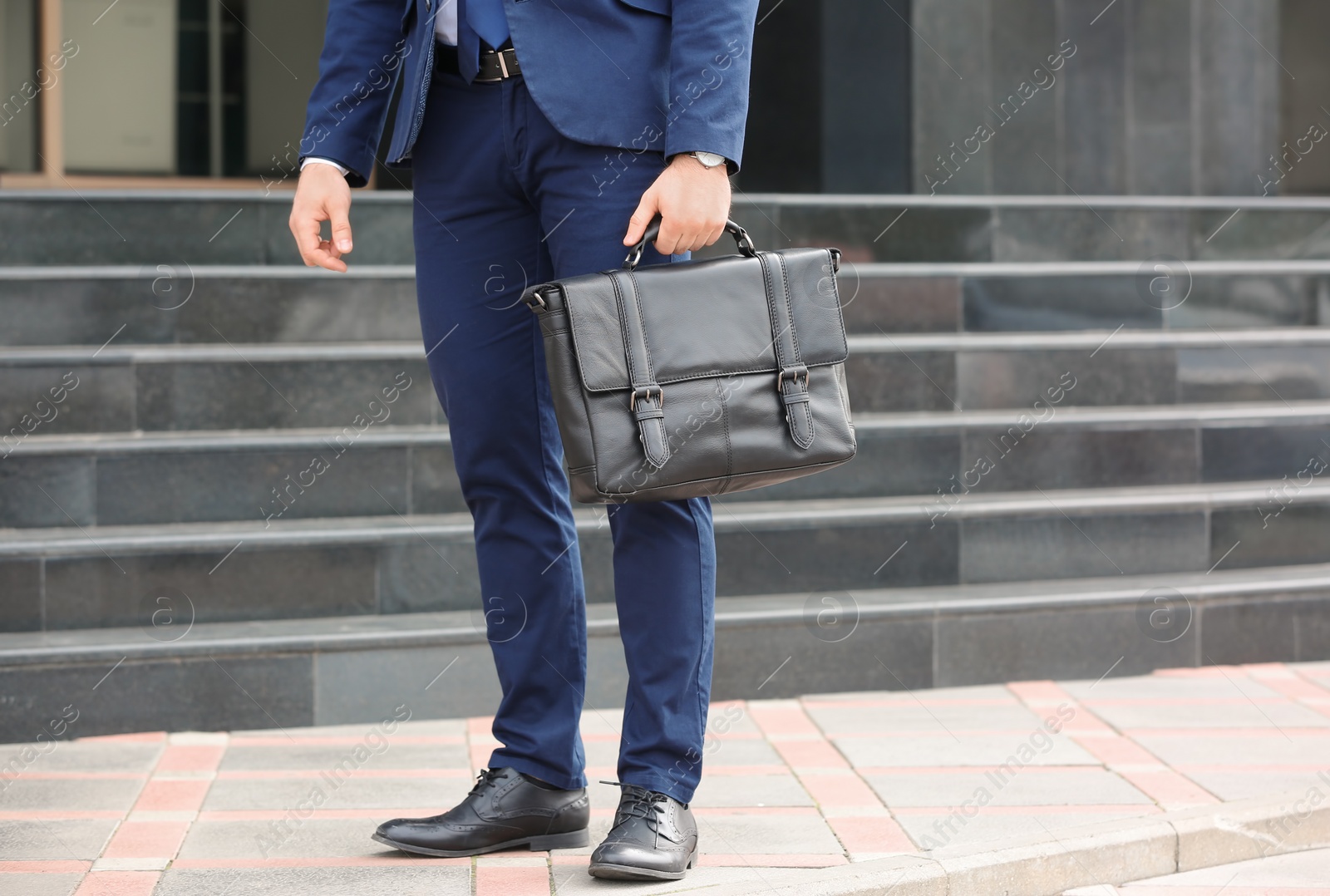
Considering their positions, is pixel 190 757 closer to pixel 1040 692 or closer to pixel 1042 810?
pixel 1042 810

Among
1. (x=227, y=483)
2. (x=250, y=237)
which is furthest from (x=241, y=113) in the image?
(x=227, y=483)

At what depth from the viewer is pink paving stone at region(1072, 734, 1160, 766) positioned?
2.97 m

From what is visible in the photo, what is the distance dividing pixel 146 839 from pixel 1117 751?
80.9 inches

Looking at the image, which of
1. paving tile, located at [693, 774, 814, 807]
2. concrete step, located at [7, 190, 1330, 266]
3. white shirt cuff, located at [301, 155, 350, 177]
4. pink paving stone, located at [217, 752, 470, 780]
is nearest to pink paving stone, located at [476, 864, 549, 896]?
paving tile, located at [693, 774, 814, 807]

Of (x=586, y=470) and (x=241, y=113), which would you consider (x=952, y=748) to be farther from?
(x=241, y=113)

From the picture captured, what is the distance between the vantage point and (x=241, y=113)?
6.71m

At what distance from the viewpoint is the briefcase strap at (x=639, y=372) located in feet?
6.70

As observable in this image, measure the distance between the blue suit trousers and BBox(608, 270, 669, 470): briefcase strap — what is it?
10cm

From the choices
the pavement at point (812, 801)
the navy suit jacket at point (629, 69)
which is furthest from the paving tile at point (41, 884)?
the navy suit jacket at point (629, 69)

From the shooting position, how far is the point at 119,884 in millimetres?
2223

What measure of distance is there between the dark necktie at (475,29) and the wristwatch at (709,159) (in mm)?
378

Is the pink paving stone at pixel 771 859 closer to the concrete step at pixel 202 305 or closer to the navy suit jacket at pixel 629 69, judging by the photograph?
the navy suit jacket at pixel 629 69

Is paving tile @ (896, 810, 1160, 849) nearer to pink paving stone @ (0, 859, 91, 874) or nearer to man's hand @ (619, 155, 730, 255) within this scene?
man's hand @ (619, 155, 730, 255)

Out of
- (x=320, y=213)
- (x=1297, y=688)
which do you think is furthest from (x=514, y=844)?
(x=1297, y=688)
